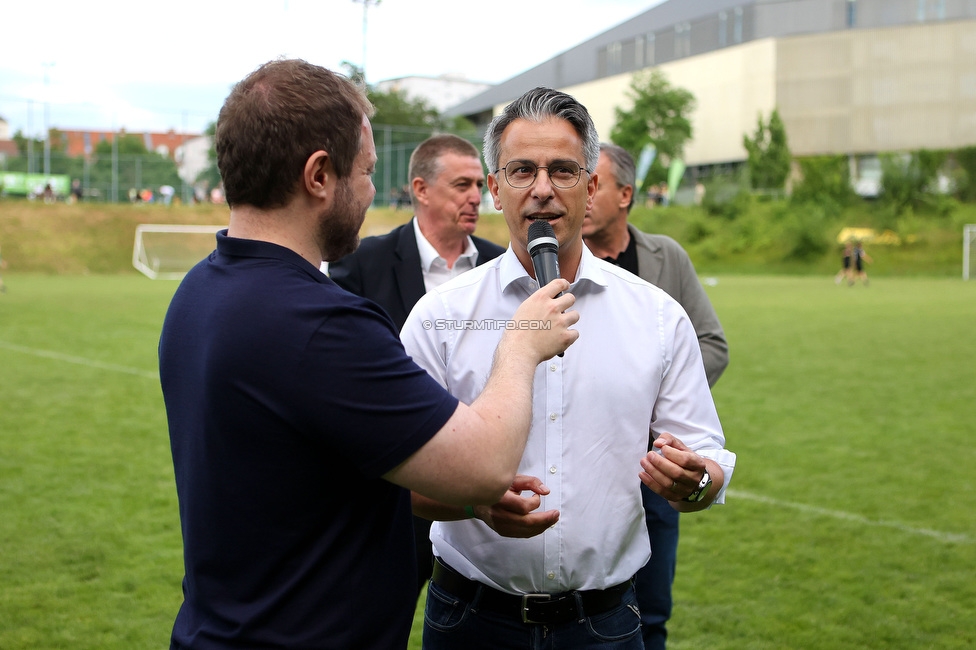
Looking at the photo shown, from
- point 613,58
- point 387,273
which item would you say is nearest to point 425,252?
point 387,273

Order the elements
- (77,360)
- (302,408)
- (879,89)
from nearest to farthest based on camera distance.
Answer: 1. (302,408)
2. (77,360)
3. (879,89)

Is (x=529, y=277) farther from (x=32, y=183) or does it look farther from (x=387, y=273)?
(x=32, y=183)

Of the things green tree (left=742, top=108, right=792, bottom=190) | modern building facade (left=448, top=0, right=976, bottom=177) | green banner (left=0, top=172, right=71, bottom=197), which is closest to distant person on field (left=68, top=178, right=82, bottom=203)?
green banner (left=0, top=172, right=71, bottom=197)

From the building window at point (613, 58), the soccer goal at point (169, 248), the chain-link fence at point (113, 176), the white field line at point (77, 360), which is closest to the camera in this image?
the white field line at point (77, 360)

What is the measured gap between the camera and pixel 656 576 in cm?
426

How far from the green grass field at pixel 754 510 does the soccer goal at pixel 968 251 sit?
33.8 m

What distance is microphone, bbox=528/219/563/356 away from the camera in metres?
2.33

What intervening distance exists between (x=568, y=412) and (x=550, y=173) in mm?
693

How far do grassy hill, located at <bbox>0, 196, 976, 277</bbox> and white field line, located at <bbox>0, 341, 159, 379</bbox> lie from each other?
24.8 meters

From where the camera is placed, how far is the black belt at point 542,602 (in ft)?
8.40

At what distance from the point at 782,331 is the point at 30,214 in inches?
1538

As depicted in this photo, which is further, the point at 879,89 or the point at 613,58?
the point at 613,58

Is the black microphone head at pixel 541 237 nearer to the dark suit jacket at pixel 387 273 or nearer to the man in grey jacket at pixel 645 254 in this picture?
the man in grey jacket at pixel 645 254

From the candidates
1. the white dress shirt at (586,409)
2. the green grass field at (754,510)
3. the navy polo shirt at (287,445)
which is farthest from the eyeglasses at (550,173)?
the green grass field at (754,510)
